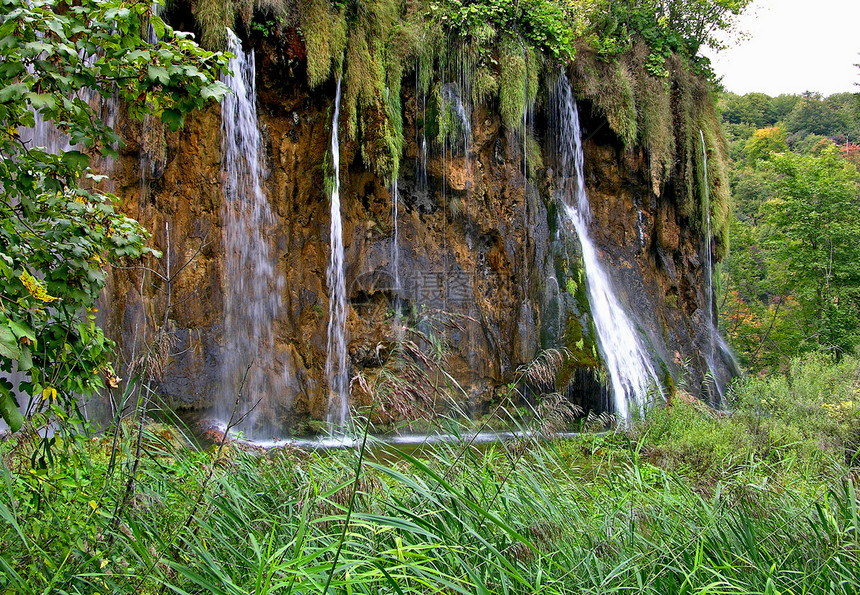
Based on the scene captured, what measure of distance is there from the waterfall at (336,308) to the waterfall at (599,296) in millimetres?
4405

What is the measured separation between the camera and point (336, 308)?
8.88 m

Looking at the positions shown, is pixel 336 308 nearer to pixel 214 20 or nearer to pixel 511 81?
pixel 214 20

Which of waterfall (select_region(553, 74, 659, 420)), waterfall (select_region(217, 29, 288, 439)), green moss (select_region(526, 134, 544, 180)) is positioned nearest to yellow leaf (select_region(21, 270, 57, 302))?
waterfall (select_region(217, 29, 288, 439))

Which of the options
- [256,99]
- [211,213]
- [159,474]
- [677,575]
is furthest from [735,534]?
[256,99]

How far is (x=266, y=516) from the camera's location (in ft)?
8.59

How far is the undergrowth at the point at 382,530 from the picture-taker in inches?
79.4

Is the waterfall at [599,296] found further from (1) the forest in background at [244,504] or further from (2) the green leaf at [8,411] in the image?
(2) the green leaf at [8,411]

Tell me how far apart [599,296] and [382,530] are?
9241mm

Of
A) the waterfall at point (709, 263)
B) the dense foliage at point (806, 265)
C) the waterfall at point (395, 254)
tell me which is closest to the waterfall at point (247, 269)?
the waterfall at point (395, 254)

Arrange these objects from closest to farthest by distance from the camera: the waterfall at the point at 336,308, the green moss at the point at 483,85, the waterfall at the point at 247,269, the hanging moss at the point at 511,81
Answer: the waterfall at the point at 247,269
the waterfall at the point at 336,308
the green moss at the point at 483,85
the hanging moss at the point at 511,81

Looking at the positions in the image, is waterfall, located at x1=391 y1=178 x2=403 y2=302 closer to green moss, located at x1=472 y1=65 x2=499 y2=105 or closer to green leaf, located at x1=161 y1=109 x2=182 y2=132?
green moss, located at x1=472 y1=65 x2=499 y2=105

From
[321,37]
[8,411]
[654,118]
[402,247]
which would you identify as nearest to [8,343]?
[8,411]

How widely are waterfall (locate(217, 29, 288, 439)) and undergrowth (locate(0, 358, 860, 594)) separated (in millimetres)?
5073

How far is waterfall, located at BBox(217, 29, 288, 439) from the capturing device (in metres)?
8.18
